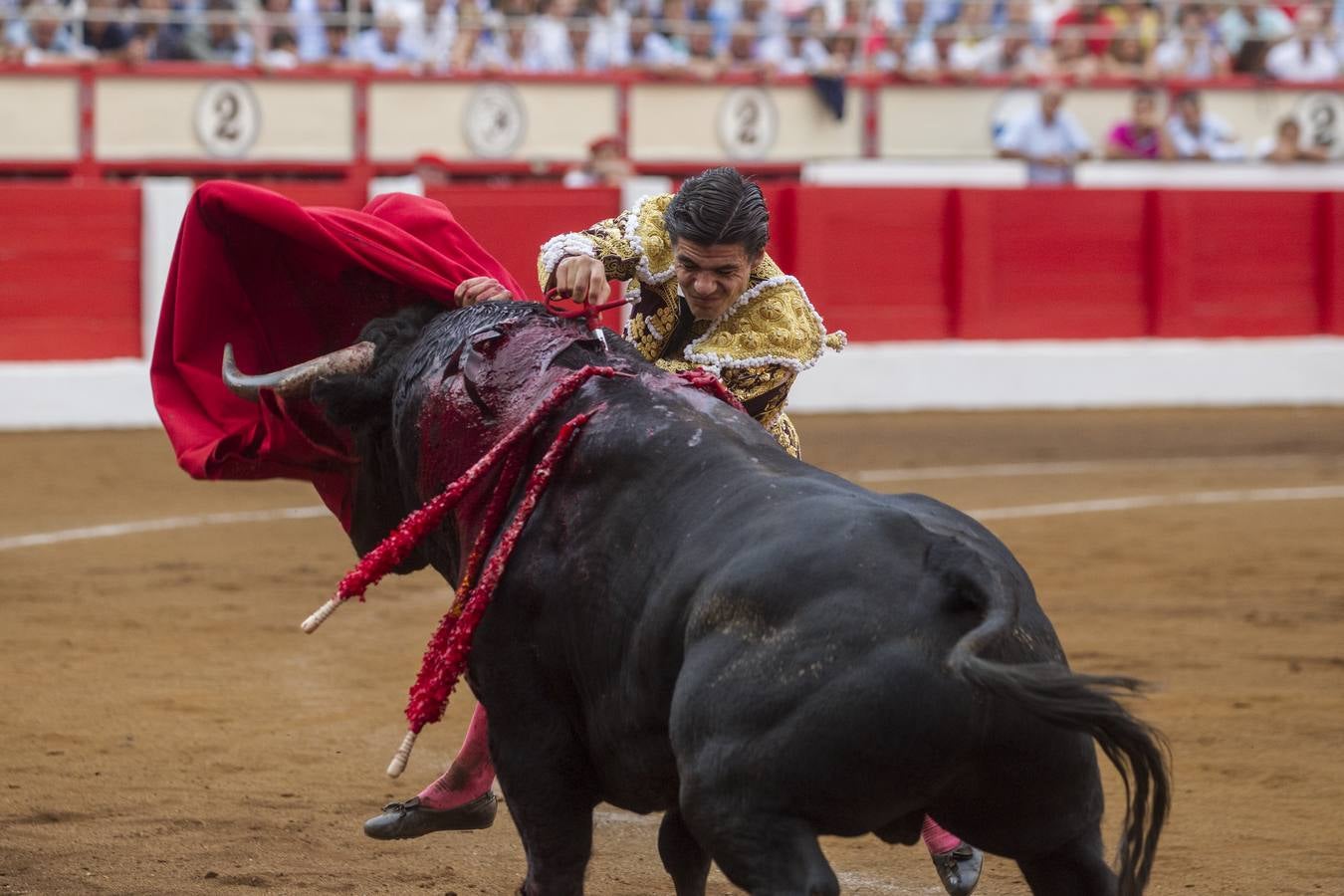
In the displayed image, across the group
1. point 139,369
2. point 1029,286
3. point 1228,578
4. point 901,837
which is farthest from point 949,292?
point 901,837

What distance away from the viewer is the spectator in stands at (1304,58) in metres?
14.2

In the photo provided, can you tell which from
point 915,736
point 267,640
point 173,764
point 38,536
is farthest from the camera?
point 38,536

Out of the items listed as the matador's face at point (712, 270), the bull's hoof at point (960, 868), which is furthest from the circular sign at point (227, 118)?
the bull's hoof at point (960, 868)

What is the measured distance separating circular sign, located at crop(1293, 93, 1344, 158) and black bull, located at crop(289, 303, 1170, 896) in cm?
1228

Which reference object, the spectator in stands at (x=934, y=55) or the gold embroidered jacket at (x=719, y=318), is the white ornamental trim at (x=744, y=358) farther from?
the spectator in stands at (x=934, y=55)

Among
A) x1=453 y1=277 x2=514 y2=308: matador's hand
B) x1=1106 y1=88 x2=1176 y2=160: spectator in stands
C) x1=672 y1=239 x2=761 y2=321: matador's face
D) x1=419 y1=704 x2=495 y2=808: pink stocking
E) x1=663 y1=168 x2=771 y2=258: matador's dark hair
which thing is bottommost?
x1=419 y1=704 x2=495 y2=808: pink stocking

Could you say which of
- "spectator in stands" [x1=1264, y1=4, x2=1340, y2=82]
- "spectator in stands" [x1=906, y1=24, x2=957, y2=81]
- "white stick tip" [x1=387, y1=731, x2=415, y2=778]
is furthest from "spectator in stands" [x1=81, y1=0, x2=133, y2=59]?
"white stick tip" [x1=387, y1=731, x2=415, y2=778]

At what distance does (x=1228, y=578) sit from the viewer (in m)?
6.44

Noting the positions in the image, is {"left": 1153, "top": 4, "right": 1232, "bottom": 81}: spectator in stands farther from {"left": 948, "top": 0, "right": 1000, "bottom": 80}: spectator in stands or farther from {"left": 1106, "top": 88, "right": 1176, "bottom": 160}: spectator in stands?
{"left": 1106, "top": 88, "right": 1176, "bottom": 160}: spectator in stands

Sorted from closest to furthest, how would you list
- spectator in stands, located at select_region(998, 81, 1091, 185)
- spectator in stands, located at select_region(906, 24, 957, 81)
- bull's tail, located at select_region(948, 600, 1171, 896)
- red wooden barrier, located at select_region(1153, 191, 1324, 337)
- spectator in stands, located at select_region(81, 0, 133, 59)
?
bull's tail, located at select_region(948, 600, 1171, 896)
red wooden barrier, located at select_region(1153, 191, 1324, 337)
spectator in stands, located at select_region(81, 0, 133, 59)
spectator in stands, located at select_region(998, 81, 1091, 185)
spectator in stands, located at select_region(906, 24, 957, 81)

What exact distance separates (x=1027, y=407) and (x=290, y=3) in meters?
5.09

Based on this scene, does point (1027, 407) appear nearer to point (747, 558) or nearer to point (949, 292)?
point (949, 292)

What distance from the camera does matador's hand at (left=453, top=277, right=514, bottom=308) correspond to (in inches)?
122

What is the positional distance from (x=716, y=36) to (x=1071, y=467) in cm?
557
